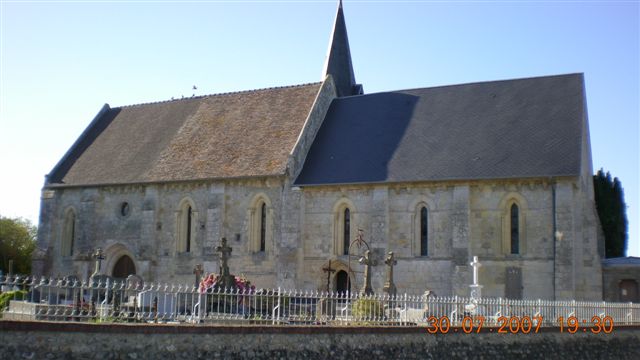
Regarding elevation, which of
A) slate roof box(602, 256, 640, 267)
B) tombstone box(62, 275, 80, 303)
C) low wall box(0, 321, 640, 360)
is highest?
slate roof box(602, 256, 640, 267)

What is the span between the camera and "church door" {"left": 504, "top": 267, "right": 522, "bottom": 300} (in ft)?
96.6

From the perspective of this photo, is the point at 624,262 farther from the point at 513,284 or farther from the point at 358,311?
the point at 358,311

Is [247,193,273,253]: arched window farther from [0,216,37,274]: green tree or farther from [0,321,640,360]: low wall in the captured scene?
[0,216,37,274]: green tree

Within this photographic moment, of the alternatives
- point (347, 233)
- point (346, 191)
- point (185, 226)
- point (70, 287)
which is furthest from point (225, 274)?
point (70, 287)

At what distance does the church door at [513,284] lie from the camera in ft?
96.6

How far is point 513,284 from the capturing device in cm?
2964

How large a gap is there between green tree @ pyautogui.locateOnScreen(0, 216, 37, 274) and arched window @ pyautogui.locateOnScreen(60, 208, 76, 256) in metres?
15.7

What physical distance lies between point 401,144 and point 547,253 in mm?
8612

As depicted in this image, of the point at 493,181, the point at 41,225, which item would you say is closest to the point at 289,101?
the point at 493,181

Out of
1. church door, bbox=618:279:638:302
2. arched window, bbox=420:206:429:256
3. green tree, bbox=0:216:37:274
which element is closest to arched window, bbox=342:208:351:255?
arched window, bbox=420:206:429:256

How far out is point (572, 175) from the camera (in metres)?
28.8

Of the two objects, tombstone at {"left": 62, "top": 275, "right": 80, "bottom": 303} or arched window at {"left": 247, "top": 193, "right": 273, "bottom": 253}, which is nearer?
tombstone at {"left": 62, "top": 275, "right": 80, "bottom": 303}

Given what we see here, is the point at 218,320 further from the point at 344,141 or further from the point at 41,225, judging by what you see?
the point at 41,225
